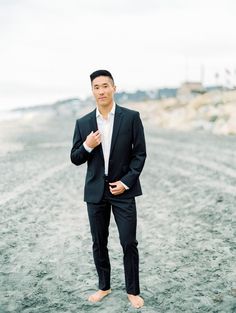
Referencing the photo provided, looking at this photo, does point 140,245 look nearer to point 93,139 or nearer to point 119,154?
point 119,154

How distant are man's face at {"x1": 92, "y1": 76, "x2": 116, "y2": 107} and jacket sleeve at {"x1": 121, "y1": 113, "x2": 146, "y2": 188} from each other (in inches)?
13.9

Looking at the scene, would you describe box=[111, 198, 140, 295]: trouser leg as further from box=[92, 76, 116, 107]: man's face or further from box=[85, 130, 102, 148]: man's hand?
Result: box=[92, 76, 116, 107]: man's face

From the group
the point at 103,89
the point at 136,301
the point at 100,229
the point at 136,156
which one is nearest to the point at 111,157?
the point at 136,156

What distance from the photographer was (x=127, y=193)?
13.8 ft

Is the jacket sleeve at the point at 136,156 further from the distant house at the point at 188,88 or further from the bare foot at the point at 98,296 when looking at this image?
the distant house at the point at 188,88

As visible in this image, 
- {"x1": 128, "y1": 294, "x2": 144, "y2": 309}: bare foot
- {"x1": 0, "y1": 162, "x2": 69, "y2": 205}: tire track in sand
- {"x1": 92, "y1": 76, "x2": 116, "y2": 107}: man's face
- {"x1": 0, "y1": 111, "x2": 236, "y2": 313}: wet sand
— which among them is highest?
{"x1": 92, "y1": 76, "x2": 116, "y2": 107}: man's face

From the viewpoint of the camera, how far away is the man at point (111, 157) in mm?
4102

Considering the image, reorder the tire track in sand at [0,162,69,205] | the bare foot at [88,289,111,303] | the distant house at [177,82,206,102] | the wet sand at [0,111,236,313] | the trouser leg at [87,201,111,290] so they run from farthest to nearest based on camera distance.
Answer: the distant house at [177,82,206,102], the tire track in sand at [0,162,69,205], the wet sand at [0,111,236,313], the bare foot at [88,289,111,303], the trouser leg at [87,201,111,290]

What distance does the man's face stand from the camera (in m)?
4.05

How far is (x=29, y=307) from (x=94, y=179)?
1783 mm

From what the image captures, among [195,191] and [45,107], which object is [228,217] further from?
[45,107]

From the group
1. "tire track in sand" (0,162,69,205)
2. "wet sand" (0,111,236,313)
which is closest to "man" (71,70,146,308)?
"wet sand" (0,111,236,313)

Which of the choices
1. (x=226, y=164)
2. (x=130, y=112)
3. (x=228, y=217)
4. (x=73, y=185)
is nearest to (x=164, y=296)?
(x=130, y=112)

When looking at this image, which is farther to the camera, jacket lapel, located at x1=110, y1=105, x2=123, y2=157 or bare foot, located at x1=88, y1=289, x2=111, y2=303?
bare foot, located at x1=88, y1=289, x2=111, y2=303
